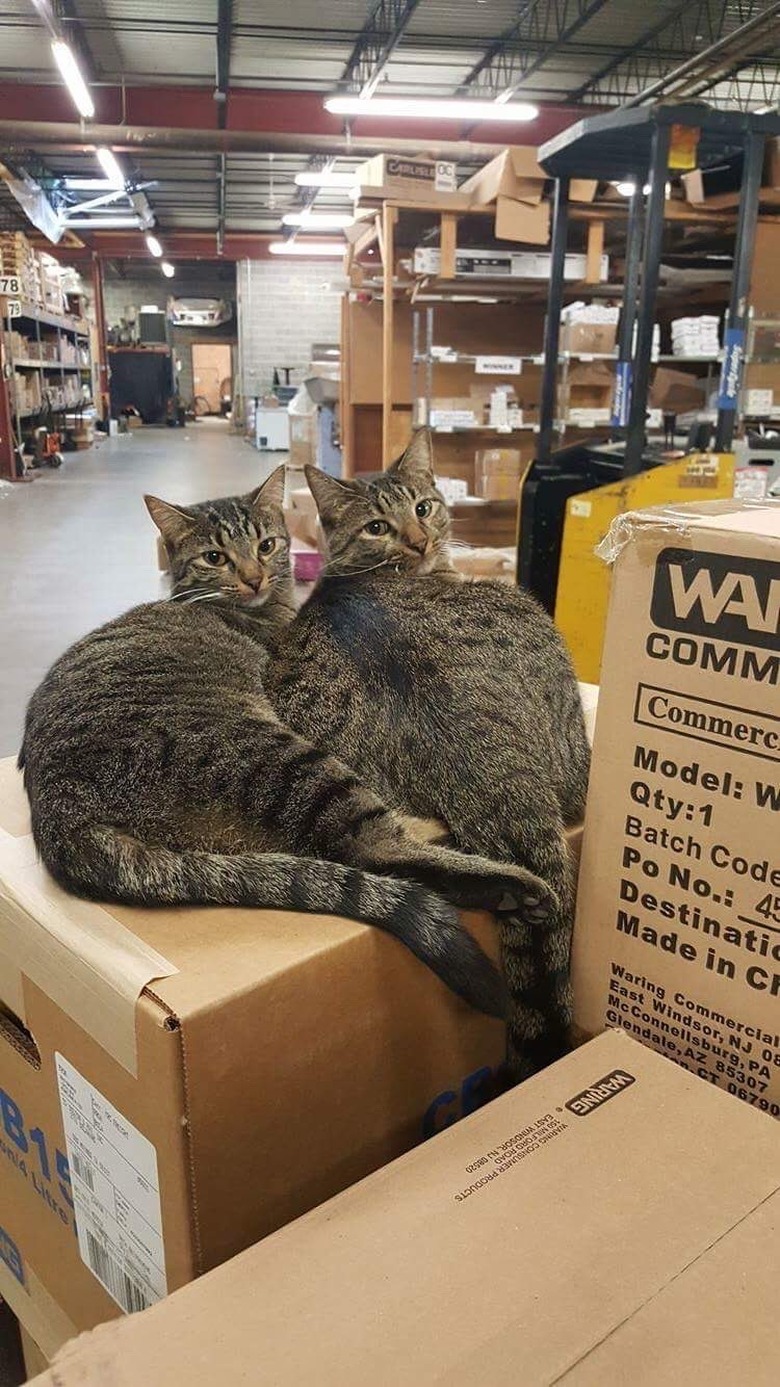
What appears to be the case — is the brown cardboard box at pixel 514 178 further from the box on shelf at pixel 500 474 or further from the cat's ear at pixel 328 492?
the cat's ear at pixel 328 492

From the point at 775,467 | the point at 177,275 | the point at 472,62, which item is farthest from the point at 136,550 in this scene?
the point at 177,275

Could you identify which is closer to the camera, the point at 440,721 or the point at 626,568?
the point at 626,568

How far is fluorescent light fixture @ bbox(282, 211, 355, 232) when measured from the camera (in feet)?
42.9

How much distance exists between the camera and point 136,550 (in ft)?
20.5

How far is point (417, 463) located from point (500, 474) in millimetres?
4161

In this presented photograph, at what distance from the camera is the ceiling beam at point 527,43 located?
775cm

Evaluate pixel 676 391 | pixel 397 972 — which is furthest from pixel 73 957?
pixel 676 391

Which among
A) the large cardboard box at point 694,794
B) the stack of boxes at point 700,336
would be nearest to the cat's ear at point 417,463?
the large cardboard box at point 694,794

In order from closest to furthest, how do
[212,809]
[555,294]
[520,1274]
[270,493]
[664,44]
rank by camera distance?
1. [520,1274]
2. [212,809]
3. [270,493]
4. [555,294]
5. [664,44]

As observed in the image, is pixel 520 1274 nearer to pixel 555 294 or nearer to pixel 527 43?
pixel 555 294

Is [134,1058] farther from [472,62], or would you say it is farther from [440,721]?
[472,62]

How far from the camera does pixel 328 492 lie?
162 centimetres

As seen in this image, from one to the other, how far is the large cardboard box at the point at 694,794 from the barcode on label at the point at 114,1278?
0.51 metres

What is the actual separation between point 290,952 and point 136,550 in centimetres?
580
